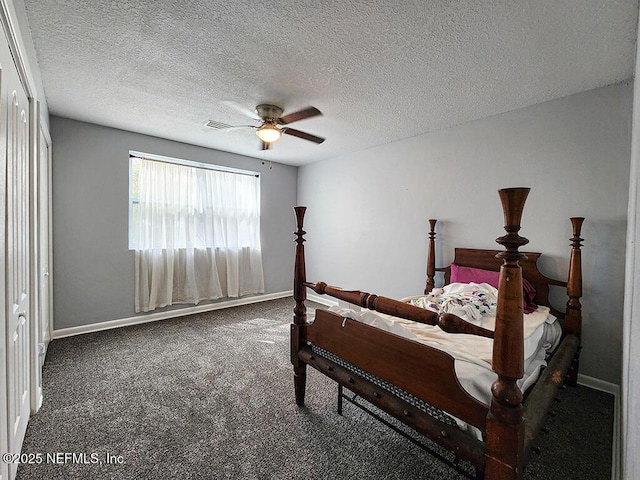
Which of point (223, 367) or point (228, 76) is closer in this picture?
point (228, 76)

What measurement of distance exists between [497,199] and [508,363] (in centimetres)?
249

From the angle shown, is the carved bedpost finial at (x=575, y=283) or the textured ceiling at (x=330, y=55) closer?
the textured ceiling at (x=330, y=55)

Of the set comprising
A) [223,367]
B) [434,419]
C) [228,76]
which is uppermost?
[228,76]

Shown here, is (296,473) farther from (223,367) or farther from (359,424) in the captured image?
(223,367)

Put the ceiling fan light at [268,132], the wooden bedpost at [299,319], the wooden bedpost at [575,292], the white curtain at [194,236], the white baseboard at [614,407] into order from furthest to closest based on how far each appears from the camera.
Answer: the white curtain at [194,236] → the ceiling fan light at [268,132] → the wooden bedpost at [575,292] → the wooden bedpost at [299,319] → the white baseboard at [614,407]

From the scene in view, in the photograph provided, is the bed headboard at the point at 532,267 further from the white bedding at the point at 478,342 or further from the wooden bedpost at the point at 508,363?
the wooden bedpost at the point at 508,363

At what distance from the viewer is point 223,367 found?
2645 millimetres

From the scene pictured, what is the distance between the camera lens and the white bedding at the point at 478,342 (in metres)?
1.30

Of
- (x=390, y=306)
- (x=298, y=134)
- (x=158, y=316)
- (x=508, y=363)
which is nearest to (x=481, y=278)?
(x=390, y=306)

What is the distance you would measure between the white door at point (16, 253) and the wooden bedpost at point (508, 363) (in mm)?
2125

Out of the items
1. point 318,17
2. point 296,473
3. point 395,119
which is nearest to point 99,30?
point 318,17

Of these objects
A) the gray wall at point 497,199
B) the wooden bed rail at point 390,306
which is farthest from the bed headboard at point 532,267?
the wooden bed rail at point 390,306

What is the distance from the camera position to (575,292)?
7.67 feet

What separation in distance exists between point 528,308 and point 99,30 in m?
3.75
